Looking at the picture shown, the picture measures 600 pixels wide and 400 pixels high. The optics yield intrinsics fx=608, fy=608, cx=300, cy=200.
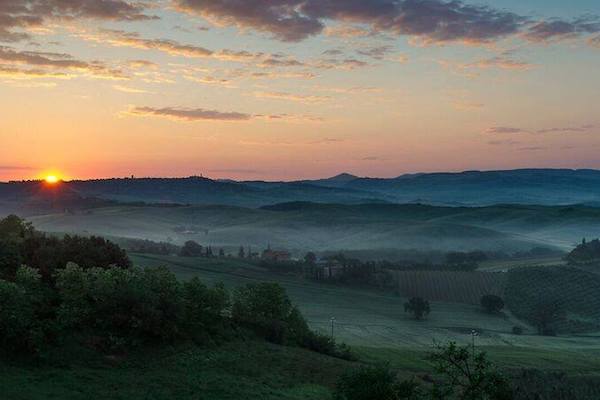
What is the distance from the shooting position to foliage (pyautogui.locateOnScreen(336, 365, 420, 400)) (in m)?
35.3

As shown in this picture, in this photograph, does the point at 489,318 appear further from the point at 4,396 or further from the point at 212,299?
the point at 4,396

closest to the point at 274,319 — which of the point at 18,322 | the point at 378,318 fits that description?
the point at 18,322

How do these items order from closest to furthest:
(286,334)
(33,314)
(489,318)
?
(33,314) → (286,334) → (489,318)

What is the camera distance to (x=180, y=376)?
4559 centimetres

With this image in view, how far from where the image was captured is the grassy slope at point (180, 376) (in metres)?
38.8

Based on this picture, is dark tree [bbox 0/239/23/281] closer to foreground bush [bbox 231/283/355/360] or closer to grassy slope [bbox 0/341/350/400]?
grassy slope [bbox 0/341/350/400]

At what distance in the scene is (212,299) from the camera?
60656mm

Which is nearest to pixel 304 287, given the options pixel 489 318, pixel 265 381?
pixel 489 318

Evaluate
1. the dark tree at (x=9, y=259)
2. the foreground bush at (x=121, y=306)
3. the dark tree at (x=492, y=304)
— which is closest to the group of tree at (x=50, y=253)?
the dark tree at (x=9, y=259)

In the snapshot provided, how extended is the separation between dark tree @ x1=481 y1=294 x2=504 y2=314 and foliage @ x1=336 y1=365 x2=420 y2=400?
128 m

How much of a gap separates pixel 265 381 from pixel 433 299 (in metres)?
130

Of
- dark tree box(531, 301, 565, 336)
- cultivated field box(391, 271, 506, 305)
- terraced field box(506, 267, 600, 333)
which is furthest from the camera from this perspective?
cultivated field box(391, 271, 506, 305)

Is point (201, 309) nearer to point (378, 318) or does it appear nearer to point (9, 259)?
point (9, 259)

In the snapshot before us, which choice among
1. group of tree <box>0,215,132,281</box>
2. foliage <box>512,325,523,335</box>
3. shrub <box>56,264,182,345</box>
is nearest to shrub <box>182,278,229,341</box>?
shrub <box>56,264,182,345</box>
